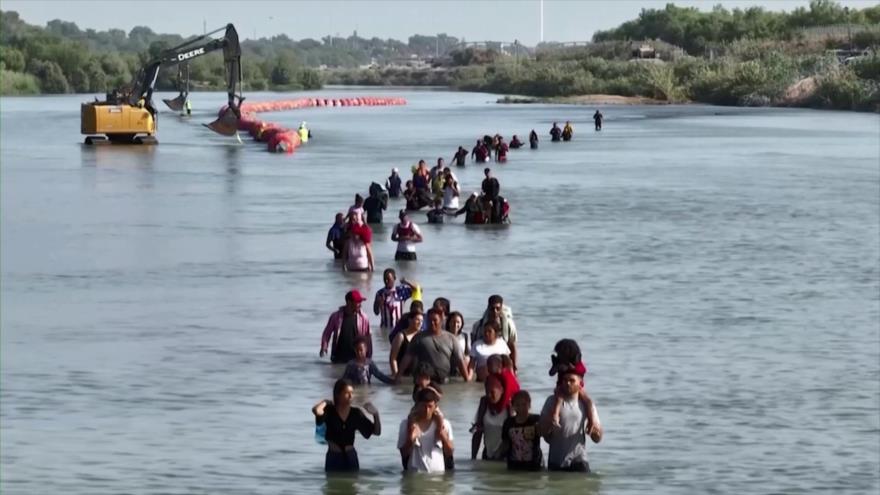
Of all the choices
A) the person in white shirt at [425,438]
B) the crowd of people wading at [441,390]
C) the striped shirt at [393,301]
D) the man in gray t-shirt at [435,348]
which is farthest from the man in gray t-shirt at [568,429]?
the striped shirt at [393,301]

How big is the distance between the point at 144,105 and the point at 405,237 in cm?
5311

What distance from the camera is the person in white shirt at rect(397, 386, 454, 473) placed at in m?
17.8

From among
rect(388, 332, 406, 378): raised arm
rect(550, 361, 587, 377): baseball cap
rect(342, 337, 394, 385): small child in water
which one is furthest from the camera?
A: rect(388, 332, 406, 378): raised arm

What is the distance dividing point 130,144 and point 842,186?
3886cm

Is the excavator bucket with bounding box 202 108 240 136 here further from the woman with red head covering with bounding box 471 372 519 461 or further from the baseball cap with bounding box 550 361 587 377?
the baseball cap with bounding box 550 361 587 377

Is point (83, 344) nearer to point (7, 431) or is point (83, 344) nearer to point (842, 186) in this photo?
point (7, 431)

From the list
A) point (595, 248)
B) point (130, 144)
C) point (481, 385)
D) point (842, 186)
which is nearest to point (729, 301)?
point (595, 248)

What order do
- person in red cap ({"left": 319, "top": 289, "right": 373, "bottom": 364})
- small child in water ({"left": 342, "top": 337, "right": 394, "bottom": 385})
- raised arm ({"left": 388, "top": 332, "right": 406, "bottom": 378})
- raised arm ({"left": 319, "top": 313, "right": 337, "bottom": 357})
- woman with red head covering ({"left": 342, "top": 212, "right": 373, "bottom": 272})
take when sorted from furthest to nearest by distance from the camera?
woman with red head covering ({"left": 342, "top": 212, "right": 373, "bottom": 272}), raised arm ({"left": 319, "top": 313, "right": 337, "bottom": 357}), person in red cap ({"left": 319, "top": 289, "right": 373, "bottom": 364}), raised arm ({"left": 388, "top": 332, "right": 406, "bottom": 378}), small child in water ({"left": 342, "top": 337, "right": 394, "bottom": 385})

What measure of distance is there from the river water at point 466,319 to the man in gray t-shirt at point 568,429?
20 cm

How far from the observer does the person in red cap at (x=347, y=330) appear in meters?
23.7

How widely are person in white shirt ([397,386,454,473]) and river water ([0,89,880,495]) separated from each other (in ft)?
0.75

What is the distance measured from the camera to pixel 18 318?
32281 mm

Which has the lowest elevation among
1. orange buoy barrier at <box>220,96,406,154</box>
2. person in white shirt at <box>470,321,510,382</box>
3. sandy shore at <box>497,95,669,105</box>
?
sandy shore at <box>497,95,669,105</box>

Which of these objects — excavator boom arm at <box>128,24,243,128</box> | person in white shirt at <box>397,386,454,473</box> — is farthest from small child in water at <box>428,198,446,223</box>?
excavator boom arm at <box>128,24,243,128</box>
